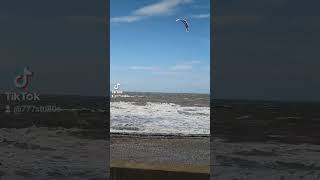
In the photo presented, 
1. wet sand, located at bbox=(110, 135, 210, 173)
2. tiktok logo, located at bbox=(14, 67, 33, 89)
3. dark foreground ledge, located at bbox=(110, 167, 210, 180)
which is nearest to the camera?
dark foreground ledge, located at bbox=(110, 167, 210, 180)

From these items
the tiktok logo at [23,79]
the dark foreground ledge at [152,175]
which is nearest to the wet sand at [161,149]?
the tiktok logo at [23,79]

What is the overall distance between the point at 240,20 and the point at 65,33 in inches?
42.2

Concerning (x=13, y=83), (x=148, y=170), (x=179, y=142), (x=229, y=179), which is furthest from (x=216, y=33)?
(x=179, y=142)

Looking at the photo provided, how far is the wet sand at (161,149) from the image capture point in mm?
5564

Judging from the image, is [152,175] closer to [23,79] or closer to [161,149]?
[23,79]

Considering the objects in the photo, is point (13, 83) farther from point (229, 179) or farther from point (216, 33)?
point (229, 179)

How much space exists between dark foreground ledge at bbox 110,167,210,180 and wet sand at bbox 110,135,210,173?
249cm

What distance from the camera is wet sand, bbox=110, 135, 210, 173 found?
556cm

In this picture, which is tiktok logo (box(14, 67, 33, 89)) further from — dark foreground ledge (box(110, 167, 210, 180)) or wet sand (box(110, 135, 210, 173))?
wet sand (box(110, 135, 210, 173))

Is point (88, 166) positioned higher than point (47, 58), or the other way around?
point (47, 58)

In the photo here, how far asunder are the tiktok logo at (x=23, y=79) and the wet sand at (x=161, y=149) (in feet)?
6.81

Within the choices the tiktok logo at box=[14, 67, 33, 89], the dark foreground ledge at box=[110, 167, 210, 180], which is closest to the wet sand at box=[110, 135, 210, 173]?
the tiktok logo at box=[14, 67, 33, 89]

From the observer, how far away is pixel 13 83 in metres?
2.42

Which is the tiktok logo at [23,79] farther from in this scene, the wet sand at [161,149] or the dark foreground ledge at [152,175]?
the wet sand at [161,149]
